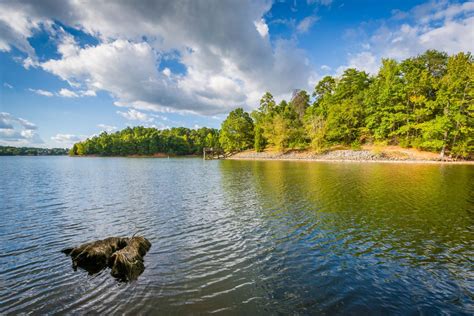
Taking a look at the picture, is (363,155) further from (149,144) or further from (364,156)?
(149,144)

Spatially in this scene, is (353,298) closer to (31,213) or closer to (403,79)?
(31,213)

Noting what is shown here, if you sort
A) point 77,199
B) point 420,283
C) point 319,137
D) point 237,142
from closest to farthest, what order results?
1. point 420,283
2. point 77,199
3. point 319,137
4. point 237,142

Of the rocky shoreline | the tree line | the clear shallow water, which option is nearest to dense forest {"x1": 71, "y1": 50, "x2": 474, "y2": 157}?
the tree line

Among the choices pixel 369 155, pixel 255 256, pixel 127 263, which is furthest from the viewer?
pixel 369 155

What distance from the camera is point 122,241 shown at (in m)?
9.02

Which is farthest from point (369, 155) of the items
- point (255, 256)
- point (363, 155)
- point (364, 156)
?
point (255, 256)

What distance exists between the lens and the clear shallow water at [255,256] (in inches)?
238

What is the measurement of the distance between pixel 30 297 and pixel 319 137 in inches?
2768

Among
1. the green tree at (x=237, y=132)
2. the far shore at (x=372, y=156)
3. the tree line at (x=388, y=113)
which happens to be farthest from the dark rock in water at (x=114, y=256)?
the green tree at (x=237, y=132)

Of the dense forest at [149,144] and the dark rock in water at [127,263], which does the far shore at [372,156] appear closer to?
the dark rock in water at [127,263]

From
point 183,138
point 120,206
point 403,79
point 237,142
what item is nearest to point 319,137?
point 403,79

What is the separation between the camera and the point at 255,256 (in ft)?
28.7

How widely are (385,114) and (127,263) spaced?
72111mm

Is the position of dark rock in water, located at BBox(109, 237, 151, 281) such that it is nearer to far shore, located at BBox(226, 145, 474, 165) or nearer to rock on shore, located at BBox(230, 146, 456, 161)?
far shore, located at BBox(226, 145, 474, 165)
